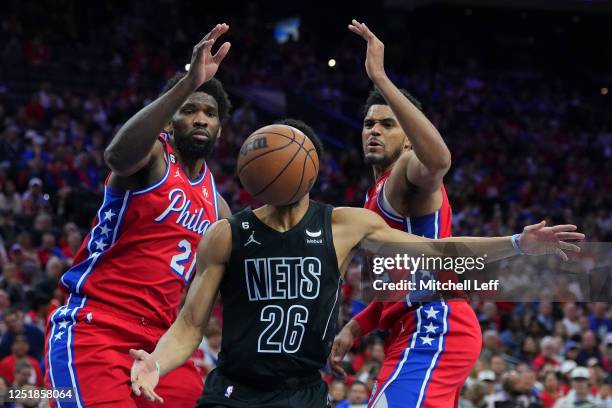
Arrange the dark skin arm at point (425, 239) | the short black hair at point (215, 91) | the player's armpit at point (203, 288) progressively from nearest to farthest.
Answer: the player's armpit at point (203, 288), the dark skin arm at point (425, 239), the short black hair at point (215, 91)

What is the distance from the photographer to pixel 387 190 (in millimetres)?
4766

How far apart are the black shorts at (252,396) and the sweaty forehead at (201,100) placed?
166 cm

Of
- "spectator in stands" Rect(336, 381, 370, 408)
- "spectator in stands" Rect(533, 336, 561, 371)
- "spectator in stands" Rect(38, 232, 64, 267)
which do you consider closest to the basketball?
"spectator in stands" Rect(336, 381, 370, 408)

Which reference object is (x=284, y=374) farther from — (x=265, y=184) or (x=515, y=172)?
(x=515, y=172)

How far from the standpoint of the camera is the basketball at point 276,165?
3.82m

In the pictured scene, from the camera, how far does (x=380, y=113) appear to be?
5137mm

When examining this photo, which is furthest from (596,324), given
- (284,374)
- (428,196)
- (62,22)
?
(62,22)

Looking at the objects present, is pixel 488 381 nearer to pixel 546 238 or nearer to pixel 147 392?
pixel 546 238

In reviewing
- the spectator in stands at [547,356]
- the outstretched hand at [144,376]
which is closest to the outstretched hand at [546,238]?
the outstretched hand at [144,376]

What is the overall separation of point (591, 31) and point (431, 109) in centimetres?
996

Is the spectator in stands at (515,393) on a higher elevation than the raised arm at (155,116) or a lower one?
lower

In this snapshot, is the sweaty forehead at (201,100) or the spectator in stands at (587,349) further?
the spectator in stands at (587,349)

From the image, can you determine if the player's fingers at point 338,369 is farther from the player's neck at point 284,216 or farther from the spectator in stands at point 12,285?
the spectator in stands at point 12,285

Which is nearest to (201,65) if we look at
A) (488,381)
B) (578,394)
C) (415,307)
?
(415,307)
